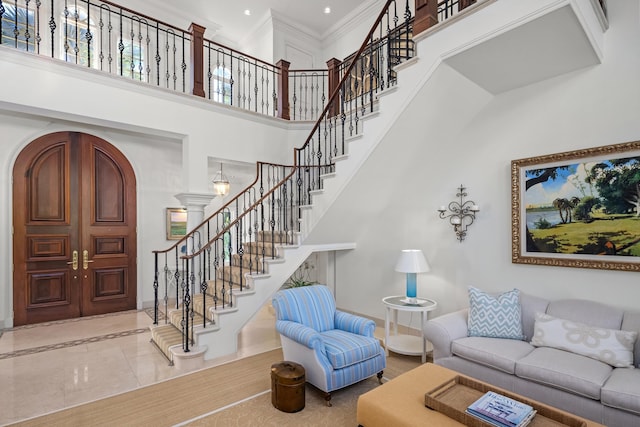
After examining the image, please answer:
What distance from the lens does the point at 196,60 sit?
4887 millimetres

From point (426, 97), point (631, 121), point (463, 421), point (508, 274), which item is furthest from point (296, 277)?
point (631, 121)

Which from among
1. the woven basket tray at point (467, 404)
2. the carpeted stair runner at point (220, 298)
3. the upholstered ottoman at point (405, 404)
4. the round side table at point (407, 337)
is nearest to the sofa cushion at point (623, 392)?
the upholstered ottoman at point (405, 404)

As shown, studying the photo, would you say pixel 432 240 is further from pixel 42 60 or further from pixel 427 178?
pixel 42 60

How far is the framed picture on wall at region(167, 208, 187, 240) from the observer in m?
6.15

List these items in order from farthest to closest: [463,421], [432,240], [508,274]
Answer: [432,240], [508,274], [463,421]

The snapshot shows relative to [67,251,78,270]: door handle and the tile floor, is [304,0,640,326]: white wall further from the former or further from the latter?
[67,251,78,270]: door handle

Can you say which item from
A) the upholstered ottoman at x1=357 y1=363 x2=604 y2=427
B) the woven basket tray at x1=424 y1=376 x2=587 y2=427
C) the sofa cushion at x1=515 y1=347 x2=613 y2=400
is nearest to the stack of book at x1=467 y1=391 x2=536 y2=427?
the woven basket tray at x1=424 y1=376 x2=587 y2=427

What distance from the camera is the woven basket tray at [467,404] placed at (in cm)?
184

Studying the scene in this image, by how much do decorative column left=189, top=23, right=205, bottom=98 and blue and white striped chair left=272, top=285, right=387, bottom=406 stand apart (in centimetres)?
341

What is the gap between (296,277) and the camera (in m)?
6.64

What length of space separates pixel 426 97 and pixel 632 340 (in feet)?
8.55

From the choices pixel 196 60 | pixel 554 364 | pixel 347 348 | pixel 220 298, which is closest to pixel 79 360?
pixel 220 298

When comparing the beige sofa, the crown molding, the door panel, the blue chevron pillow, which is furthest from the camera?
the crown molding

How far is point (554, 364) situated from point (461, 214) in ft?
6.11
